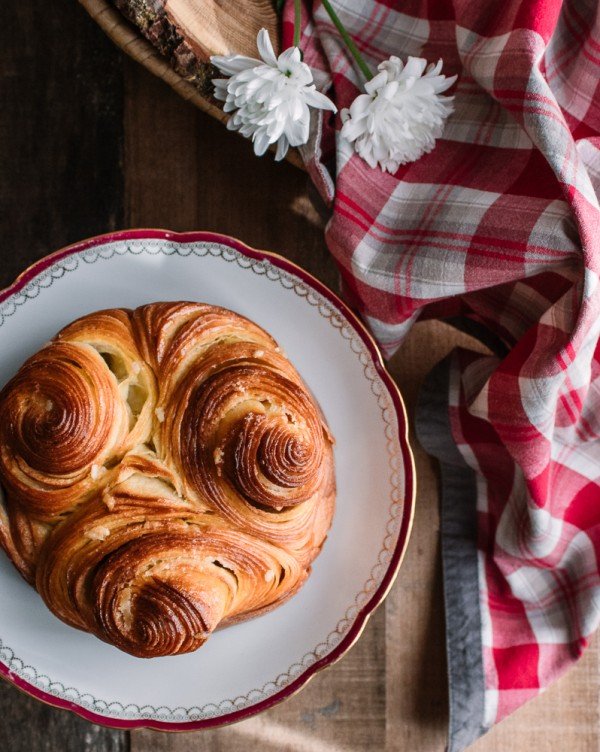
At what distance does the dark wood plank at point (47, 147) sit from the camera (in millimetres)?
1440

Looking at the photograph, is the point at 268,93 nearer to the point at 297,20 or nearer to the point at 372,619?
the point at 297,20

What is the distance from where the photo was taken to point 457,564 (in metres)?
1.50

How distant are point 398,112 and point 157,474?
60 cm

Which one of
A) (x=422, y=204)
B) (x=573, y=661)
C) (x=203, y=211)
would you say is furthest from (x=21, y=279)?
(x=573, y=661)

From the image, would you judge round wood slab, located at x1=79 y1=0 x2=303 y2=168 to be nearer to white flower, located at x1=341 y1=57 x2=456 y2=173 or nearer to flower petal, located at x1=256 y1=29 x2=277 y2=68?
flower petal, located at x1=256 y1=29 x2=277 y2=68

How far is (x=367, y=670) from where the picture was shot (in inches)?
59.3

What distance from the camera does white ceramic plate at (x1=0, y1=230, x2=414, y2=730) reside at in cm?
129

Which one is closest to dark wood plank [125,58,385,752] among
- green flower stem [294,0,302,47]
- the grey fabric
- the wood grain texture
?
the wood grain texture

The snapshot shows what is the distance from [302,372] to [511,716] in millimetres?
735

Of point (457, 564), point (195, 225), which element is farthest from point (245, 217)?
point (457, 564)

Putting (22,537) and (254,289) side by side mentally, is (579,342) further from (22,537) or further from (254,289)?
(22,537)

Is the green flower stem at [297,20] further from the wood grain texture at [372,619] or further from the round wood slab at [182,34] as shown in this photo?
the wood grain texture at [372,619]

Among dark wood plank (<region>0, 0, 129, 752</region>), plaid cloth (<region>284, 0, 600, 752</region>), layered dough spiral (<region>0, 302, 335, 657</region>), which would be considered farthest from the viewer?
dark wood plank (<region>0, 0, 129, 752</region>)

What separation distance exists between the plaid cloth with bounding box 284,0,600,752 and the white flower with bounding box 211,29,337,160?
0.22 feet
